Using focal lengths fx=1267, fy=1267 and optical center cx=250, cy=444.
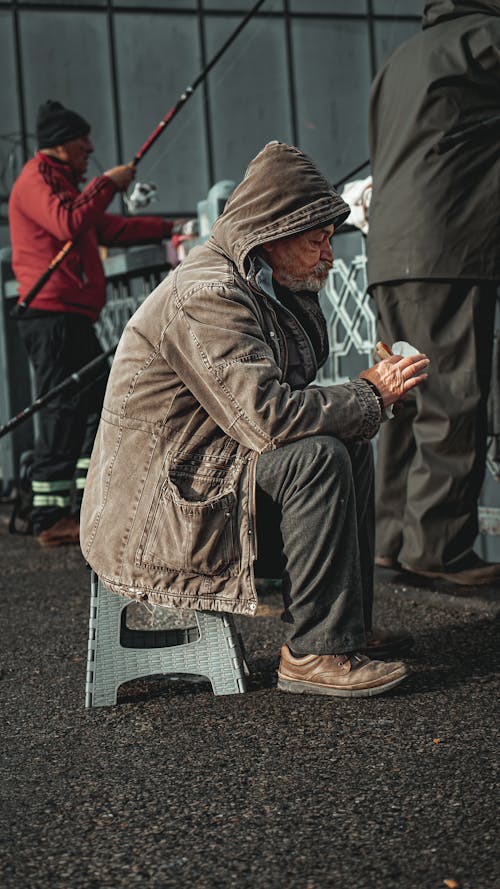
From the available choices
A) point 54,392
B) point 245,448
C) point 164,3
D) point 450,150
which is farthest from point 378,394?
point 164,3

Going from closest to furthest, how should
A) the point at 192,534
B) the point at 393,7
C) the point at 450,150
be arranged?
1. the point at 192,534
2. the point at 450,150
3. the point at 393,7

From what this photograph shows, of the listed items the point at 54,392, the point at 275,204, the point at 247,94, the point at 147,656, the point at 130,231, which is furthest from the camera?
the point at 247,94

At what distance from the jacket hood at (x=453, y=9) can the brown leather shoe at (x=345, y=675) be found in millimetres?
2247

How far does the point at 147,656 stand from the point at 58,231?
11.0 feet

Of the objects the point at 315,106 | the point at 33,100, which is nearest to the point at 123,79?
the point at 33,100

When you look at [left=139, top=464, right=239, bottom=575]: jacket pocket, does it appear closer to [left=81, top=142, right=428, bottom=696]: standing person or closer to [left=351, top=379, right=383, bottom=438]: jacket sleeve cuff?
[left=81, top=142, right=428, bottom=696]: standing person

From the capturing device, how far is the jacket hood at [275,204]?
10.5ft

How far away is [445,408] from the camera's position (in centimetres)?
428

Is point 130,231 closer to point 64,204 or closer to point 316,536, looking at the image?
point 64,204

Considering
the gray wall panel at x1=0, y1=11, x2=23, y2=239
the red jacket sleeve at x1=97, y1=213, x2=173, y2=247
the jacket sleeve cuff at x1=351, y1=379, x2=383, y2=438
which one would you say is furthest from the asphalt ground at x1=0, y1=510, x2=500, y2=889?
the gray wall panel at x1=0, y1=11, x2=23, y2=239

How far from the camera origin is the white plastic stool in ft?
10.7

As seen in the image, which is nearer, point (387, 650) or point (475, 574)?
point (387, 650)

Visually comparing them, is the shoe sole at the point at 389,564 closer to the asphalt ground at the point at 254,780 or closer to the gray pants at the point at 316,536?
the asphalt ground at the point at 254,780

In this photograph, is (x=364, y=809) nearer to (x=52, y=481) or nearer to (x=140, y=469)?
(x=140, y=469)
